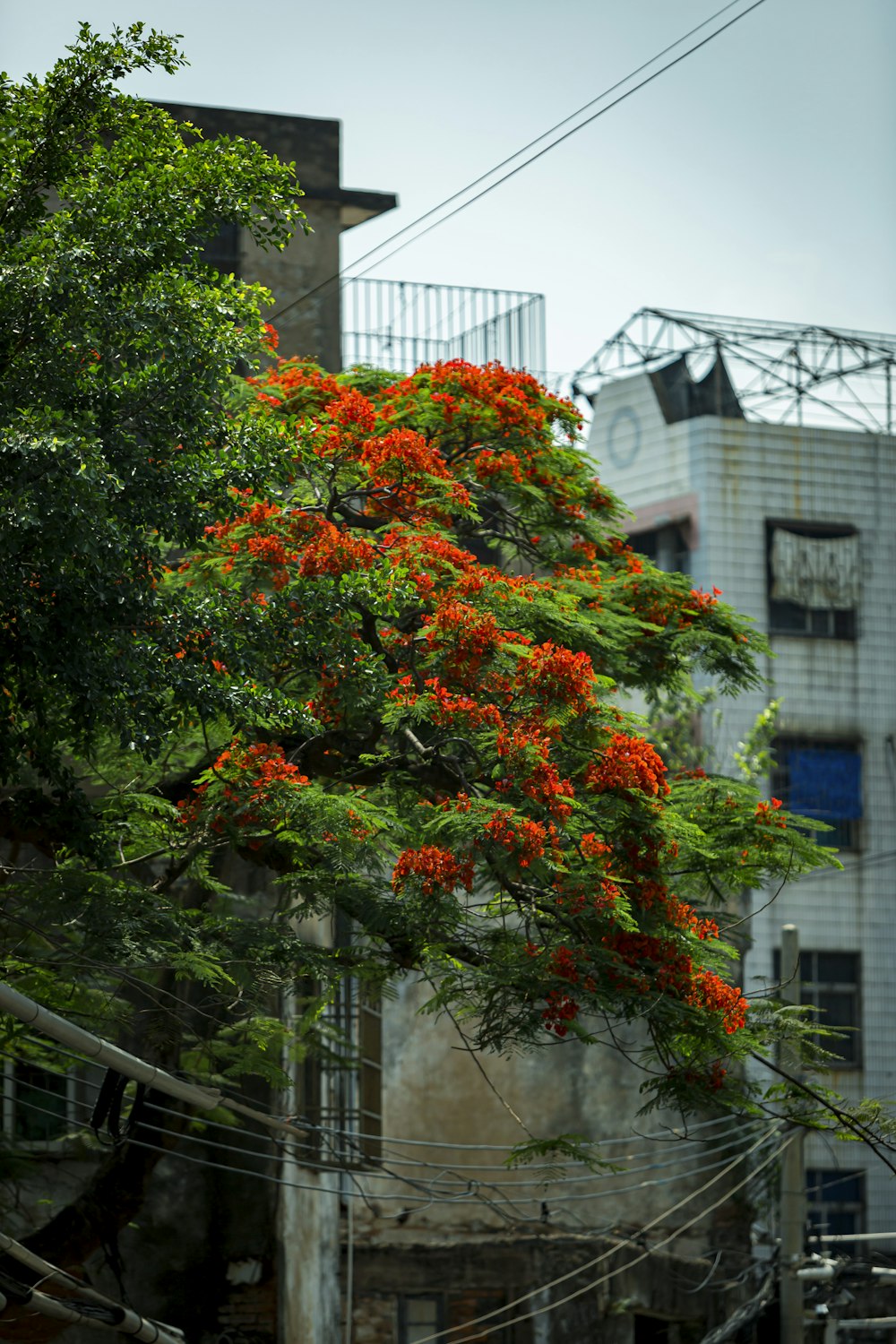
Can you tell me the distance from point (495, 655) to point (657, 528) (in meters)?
17.3

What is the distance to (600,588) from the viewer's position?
11883 millimetres

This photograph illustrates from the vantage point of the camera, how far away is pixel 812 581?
87.5 ft

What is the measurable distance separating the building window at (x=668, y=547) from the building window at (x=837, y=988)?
5.77 m

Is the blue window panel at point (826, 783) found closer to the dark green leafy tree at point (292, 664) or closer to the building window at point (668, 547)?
the building window at point (668, 547)

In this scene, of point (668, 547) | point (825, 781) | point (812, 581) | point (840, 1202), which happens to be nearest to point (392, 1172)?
point (840, 1202)

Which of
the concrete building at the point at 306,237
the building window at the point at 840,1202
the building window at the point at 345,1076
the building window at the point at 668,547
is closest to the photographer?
the building window at the point at 345,1076

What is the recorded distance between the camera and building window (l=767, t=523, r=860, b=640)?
87.1 ft

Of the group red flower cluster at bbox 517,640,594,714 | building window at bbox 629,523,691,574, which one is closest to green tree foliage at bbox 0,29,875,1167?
red flower cluster at bbox 517,640,594,714

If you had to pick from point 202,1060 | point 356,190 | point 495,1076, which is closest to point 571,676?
point 202,1060

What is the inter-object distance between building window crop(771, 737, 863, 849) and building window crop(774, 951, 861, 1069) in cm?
158

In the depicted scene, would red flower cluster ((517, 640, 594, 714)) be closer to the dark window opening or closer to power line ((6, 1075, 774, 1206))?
power line ((6, 1075, 774, 1206))

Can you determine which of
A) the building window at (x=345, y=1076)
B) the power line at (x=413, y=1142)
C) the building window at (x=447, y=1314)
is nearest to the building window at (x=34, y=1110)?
the power line at (x=413, y=1142)

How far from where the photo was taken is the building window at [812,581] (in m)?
26.6

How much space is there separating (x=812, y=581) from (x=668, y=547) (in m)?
2.12
